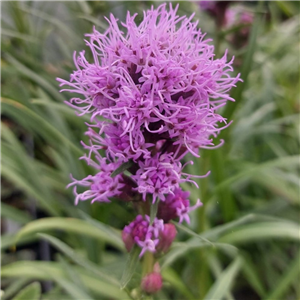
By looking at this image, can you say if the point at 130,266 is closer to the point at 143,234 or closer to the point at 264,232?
the point at 143,234

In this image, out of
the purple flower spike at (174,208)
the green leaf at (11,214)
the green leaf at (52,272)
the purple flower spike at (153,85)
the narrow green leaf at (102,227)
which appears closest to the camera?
the purple flower spike at (153,85)

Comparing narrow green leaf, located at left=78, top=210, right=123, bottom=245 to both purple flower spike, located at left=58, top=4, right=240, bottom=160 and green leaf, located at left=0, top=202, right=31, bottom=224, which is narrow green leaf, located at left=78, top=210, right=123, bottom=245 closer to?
purple flower spike, located at left=58, top=4, right=240, bottom=160

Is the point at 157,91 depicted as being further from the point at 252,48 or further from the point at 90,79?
the point at 252,48

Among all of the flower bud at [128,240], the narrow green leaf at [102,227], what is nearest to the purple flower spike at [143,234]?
the flower bud at [128,240]

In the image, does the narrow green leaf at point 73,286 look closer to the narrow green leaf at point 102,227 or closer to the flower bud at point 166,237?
the narrow green leaf at point 102,227

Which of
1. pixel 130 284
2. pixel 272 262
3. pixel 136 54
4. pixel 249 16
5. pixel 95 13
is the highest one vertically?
pixel 249 16

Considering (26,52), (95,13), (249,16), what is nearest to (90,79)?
(95,13)
